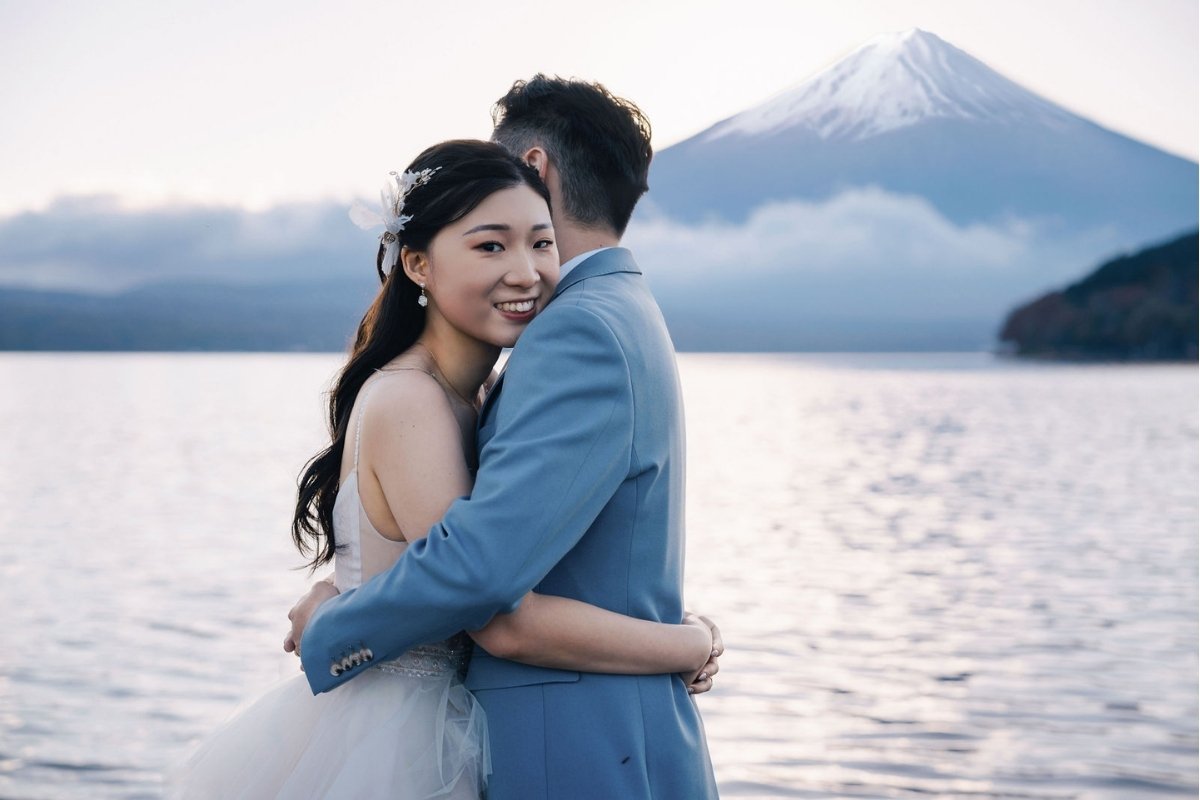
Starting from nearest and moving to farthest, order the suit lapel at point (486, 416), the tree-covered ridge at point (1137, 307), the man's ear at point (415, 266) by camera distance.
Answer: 1. the suit lapel at point (486, 416)
2. the man's ear at point (415, 266)
3. the tree-covered ridge at point (1137, 307)

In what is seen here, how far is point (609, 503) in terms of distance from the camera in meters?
1.93

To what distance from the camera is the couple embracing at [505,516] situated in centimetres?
180

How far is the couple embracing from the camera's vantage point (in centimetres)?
180

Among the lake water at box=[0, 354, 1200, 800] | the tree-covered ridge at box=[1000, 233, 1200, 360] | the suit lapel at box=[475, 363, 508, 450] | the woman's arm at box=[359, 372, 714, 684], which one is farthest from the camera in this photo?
the tree-covered ridge at box=[1000, 233, 1200, 360]

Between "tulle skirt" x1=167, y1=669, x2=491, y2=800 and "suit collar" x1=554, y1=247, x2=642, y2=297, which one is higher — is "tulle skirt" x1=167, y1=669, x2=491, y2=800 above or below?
below

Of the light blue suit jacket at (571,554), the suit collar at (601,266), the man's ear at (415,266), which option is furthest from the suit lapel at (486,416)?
the man's ear at (415,266)

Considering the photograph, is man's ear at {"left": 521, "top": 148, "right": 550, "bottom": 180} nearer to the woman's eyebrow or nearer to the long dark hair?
the long dark hair

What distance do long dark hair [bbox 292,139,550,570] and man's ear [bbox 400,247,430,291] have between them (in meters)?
0.01

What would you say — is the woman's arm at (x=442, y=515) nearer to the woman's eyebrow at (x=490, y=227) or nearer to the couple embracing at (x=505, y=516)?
the couple embracing at (x=505, y=516)

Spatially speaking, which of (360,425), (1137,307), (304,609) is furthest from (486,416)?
(1137,307)

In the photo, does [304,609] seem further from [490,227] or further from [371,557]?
[490,227]

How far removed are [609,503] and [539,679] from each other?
13.5 inches

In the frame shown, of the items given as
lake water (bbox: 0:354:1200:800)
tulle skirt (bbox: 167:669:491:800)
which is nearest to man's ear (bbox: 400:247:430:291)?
tulle skirt (bbox: 167:669:491:800)

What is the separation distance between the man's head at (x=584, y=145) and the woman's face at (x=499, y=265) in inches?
5.6
